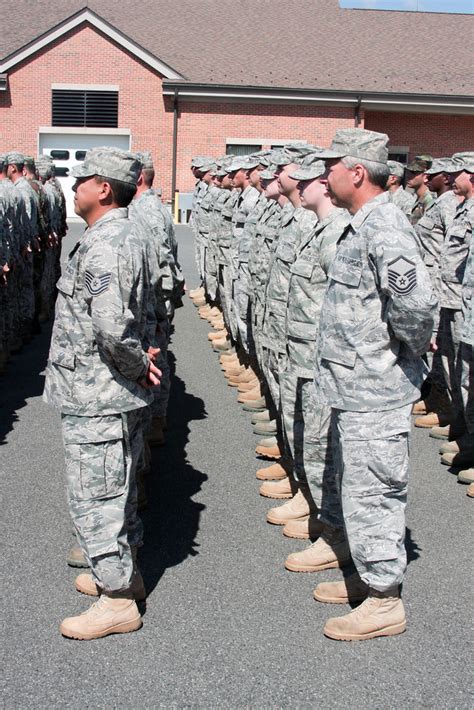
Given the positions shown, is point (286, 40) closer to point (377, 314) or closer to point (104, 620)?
point (377, 314)

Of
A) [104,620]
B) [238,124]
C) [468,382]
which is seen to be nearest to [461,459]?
[468,382]

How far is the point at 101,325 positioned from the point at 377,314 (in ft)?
4.01

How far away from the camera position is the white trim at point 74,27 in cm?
2858

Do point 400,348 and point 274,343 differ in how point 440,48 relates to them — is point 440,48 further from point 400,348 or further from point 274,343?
point 400,348

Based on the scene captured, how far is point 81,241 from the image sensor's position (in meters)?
4.25

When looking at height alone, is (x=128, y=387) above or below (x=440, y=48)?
below

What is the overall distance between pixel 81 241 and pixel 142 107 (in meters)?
25.9

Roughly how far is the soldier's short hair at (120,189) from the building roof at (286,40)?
25.5 metres

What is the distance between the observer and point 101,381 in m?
4.23

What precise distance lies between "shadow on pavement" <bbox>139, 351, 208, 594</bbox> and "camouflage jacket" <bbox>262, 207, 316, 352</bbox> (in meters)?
1.12

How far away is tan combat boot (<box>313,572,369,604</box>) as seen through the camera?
472cm

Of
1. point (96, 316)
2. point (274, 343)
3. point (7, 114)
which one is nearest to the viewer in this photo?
point (96, 316)

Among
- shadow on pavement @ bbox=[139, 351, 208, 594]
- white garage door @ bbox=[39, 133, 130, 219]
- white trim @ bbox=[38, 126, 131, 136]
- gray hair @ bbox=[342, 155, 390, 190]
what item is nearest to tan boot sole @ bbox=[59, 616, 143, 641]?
shadow on pavement @ bbox=[139, 351, 208, 594]

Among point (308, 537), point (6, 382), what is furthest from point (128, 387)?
point (6, 382)
